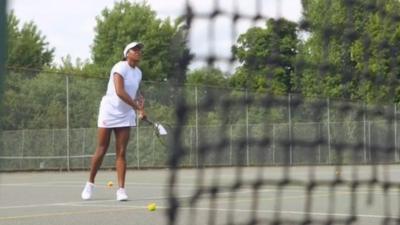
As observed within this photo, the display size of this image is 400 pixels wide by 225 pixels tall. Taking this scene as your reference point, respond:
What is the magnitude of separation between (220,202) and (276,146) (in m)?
0.35

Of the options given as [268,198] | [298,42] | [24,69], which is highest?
[24,69]

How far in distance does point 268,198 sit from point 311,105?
714 mm

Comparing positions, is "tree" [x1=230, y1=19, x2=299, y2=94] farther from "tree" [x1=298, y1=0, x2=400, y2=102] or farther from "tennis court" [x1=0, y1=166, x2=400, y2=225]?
"tennis court" [x1=0, y1=166, x2=400, y2=225]

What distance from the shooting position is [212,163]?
2.98 meters

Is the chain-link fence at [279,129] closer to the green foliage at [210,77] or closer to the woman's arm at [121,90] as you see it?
the green foliage at [210,77]

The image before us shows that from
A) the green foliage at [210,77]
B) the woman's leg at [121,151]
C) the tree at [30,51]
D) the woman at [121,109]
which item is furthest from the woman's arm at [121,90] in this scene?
the green foliage at [210,77]

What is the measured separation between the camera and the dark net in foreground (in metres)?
2.71

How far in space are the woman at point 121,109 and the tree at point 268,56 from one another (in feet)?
19.4

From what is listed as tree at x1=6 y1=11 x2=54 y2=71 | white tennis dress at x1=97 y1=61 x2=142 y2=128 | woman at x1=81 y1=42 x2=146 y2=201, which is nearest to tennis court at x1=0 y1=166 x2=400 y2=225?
woman at x1=81 y1=42 x2=146 y2=201

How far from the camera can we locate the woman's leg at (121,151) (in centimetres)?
923

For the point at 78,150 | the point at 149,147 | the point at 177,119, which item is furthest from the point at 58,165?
the point at 177,119

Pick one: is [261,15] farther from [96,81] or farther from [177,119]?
[96,81]

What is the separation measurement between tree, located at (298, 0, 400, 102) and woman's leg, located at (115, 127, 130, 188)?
5.71m

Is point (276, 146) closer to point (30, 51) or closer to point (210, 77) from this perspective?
point (210, 77)
